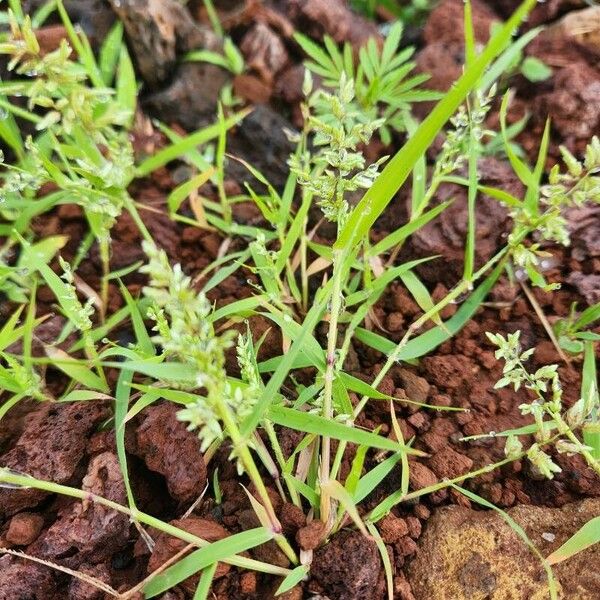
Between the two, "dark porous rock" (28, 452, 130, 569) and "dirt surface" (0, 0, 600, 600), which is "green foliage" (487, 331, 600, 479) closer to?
"dirt surface" (0, 0, 600, 600)

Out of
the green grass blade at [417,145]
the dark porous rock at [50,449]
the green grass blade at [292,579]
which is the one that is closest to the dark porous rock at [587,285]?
the green grass blade at [417,145]

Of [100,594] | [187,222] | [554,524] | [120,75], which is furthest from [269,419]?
[120,75]

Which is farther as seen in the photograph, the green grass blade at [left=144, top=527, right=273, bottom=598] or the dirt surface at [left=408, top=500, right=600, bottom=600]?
the dirt surface at [left=408, top=500, right=600, bottom=600]

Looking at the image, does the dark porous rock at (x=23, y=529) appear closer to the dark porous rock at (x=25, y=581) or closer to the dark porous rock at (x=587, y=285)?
the dark porous rock at (x=25, y=581)

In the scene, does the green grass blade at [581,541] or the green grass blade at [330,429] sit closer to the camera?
the green grass blade at [330,429]

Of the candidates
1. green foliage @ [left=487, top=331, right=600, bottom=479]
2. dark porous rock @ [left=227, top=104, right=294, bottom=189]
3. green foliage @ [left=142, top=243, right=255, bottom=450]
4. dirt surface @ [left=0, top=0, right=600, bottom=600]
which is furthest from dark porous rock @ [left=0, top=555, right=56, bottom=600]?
dark porous rock @ [left=227, top=104, right=294, bottom=189]

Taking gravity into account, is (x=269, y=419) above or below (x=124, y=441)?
above

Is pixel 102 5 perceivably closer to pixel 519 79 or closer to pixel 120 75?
pixel 120 75
